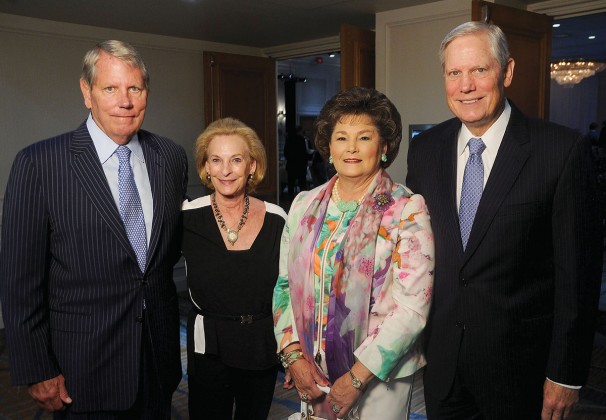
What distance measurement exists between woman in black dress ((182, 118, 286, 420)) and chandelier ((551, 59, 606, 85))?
879cm

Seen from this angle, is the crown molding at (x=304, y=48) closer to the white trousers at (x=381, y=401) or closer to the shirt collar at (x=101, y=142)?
the shirt collar at (x=101, y=142)

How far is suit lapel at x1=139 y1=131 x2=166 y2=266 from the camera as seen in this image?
5.67ft

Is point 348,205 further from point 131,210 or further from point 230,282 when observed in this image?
point 131,210

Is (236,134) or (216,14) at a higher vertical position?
(216,14)

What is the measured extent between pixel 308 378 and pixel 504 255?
27.7 inches

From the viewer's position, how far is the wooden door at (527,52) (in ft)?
14.8

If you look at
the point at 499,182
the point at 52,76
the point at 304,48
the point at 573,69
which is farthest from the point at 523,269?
the point at 573,69

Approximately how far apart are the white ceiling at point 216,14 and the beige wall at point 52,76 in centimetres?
17

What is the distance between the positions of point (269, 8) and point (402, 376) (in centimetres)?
431

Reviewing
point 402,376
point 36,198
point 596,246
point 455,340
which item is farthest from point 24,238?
point 596,246

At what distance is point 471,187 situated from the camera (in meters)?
1.64

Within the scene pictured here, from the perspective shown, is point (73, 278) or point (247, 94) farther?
point (247, 94)

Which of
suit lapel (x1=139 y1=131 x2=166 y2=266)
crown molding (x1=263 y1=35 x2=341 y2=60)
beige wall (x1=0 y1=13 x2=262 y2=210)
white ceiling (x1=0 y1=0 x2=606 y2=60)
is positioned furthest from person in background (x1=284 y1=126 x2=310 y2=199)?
suit lapel (x1=139 y1=131 x2=166 y2=266)

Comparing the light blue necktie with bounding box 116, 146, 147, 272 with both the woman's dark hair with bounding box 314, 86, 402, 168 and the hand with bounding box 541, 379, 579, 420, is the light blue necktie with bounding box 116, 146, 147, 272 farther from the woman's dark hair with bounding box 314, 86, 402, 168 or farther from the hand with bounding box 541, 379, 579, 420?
the hand with bounding box 541, 379, 579, 420
